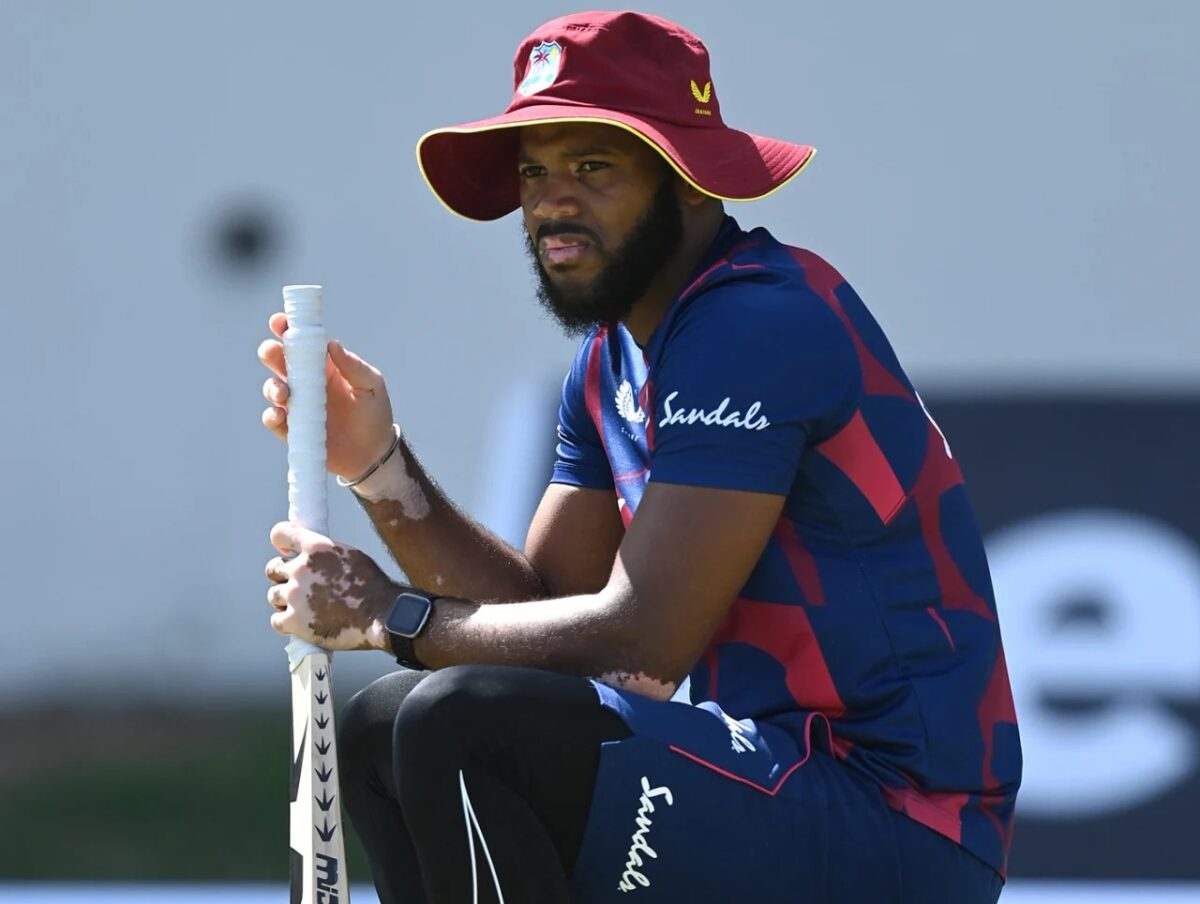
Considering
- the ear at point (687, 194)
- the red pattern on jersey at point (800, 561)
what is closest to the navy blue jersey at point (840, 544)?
the red pattern on jersey at point (800, 561)

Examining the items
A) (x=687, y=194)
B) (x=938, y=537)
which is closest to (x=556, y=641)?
(x=938, y=537)

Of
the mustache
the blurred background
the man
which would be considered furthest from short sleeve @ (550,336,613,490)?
the blurred background

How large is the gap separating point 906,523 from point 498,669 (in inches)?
18.3

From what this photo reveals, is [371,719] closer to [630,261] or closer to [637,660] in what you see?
[637,660]

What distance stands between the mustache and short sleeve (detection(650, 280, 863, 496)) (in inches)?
6.8

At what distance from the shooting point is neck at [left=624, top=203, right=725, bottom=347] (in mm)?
2297

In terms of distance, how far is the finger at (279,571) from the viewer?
2.16 meters

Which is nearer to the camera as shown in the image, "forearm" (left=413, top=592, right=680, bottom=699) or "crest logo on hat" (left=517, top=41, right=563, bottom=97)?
"forearm" (left=413, top=592, right=680, bottom=699)

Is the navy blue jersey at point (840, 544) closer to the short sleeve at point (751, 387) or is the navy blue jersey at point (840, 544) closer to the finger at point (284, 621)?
the short sleeve at point (751, 387)

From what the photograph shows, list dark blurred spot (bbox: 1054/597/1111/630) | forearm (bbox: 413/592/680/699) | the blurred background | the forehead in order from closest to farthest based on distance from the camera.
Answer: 1. forearm (bbox: 413/592/680/699)
2. the forehead
3. dark blurred spot (bbox: 1054/597/1111/630)
4. the blurred background

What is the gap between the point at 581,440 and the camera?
99.1 inches

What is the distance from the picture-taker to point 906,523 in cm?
217

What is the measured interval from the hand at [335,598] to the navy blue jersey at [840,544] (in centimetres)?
31

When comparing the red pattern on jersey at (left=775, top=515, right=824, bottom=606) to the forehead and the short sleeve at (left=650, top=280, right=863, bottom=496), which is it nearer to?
the short sleeve at (left=650, top=280, right=863, bottom=496)
